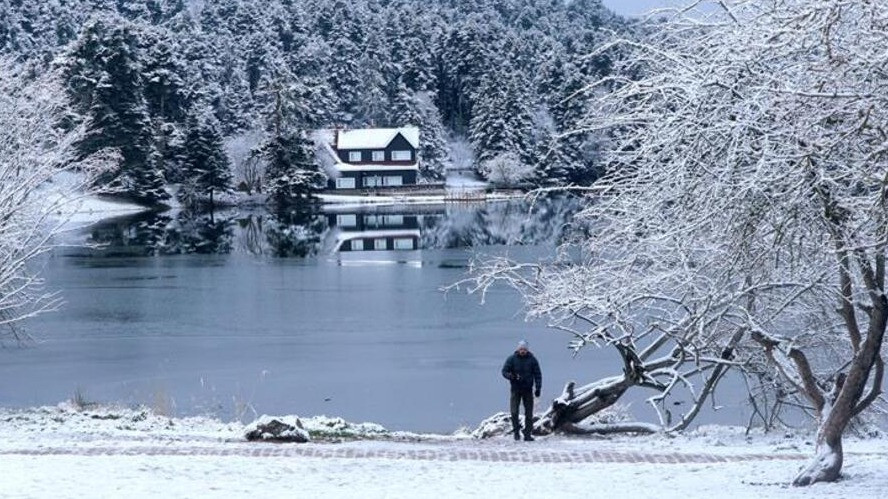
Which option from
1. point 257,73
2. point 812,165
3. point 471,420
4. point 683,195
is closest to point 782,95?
point 812,165

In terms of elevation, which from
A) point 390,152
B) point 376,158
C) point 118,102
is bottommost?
point 376,158

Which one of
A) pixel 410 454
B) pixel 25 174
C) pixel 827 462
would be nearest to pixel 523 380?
pixel 410 454

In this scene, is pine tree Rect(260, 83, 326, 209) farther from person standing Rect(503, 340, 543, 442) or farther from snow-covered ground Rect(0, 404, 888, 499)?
snow-covered ground Rect(0, 404, 888, 499)

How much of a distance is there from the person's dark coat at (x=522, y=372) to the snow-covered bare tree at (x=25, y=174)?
285 inches

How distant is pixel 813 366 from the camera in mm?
14352

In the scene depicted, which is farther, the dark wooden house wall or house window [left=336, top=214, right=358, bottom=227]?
the dark wooden house wall

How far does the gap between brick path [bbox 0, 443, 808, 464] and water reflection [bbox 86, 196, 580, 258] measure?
27320 mm

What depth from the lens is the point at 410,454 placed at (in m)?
11.0

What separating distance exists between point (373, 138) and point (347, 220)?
69.5 feet

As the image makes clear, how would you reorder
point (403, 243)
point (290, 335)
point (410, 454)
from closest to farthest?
point (410, 454), point (290, 335), point (403, 243)

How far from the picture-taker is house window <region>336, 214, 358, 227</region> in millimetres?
58188

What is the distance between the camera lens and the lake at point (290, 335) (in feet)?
63.6

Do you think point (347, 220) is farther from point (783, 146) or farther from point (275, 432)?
point (783, 146)

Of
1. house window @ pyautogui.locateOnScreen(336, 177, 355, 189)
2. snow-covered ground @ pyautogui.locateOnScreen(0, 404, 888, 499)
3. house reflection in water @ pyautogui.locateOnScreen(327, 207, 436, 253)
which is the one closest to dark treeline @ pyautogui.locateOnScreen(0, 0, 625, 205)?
house window @ pyautogui.locateOnScreen(336, 177, 355, 189)
